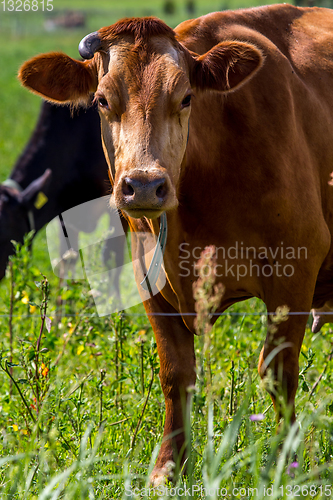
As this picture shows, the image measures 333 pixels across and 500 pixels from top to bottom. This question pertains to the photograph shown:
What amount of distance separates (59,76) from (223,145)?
86 cm

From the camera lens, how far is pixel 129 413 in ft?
11.0

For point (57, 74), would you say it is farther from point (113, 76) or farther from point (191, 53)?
point (191, 53)

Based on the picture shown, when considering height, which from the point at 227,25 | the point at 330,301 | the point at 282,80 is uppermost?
the point at 227,25

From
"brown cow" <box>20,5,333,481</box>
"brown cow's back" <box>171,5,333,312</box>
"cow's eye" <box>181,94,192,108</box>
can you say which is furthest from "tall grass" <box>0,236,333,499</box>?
"cow's eye" <box>181,94,192,108</box>

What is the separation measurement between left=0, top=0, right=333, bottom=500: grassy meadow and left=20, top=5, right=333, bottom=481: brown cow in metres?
0.20


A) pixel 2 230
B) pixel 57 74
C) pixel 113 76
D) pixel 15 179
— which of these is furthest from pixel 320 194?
pixel 15 179

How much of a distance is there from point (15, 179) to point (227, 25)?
12.3 feet

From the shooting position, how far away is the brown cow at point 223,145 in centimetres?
259

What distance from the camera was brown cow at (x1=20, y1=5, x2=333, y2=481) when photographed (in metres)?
2.59

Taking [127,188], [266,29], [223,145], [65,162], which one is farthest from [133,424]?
[65,162]

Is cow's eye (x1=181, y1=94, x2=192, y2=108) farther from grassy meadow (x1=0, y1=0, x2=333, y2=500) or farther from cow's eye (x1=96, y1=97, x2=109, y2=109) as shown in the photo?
grassy meadow (x1=0, y1=0, x2=333, y2=500)

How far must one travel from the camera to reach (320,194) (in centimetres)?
318

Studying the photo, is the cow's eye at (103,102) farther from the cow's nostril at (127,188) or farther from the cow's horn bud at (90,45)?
the cow's nostril at (127,188)

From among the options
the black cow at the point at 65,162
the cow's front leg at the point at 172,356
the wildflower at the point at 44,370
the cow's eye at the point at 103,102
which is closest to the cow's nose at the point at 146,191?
the cow's eye at the point at 103,102
